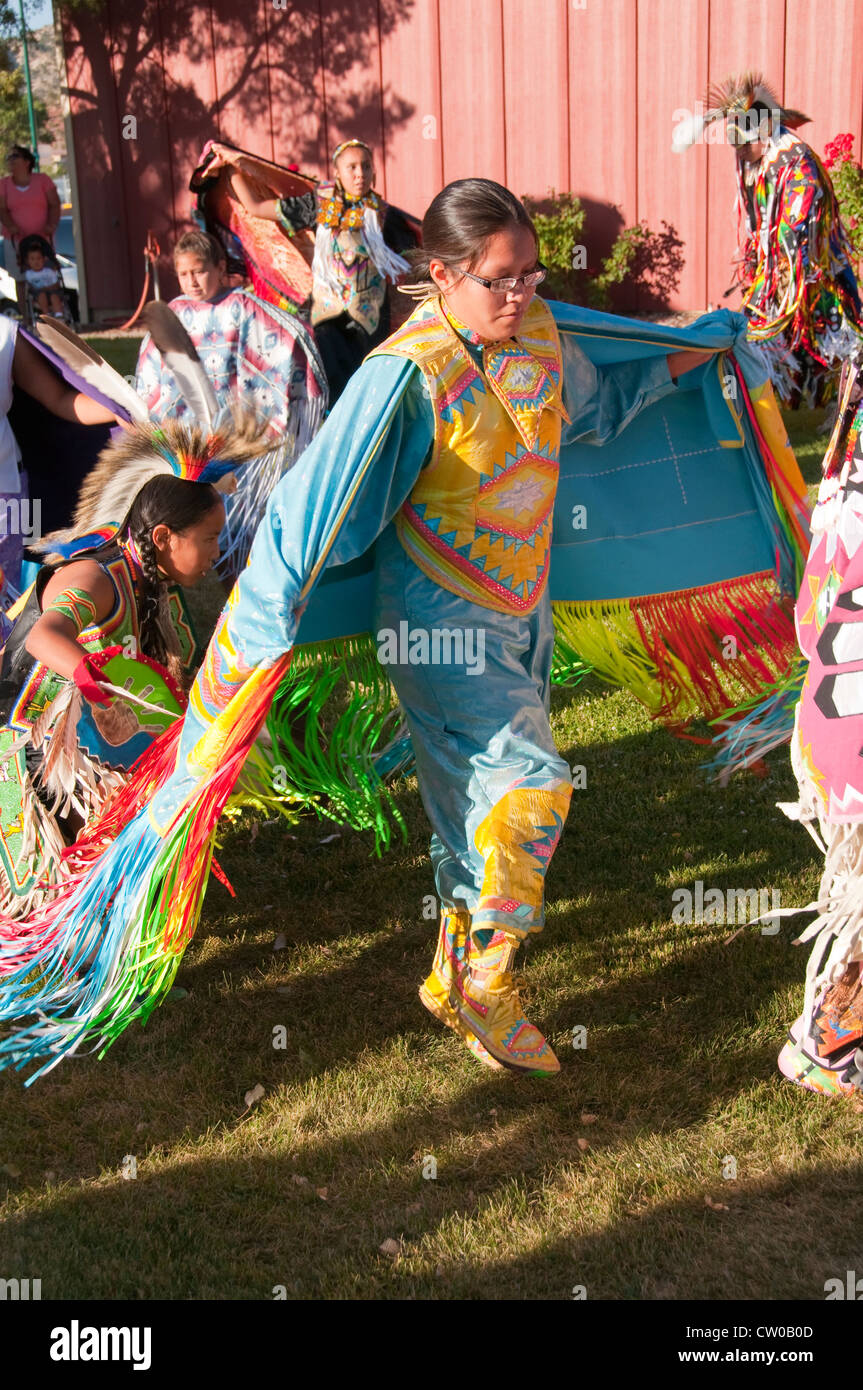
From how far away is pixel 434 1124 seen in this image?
2.71m

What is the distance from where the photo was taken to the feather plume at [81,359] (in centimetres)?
361

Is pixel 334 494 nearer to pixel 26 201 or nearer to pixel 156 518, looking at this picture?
pixel 156 518

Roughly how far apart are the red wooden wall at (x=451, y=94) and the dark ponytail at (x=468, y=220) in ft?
27.1

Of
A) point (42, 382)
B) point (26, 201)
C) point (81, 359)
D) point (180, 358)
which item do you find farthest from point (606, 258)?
point (81, 359)

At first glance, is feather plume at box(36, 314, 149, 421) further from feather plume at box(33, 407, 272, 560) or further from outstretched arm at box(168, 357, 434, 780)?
outstretched arm at box(168, 357, 434, 780)

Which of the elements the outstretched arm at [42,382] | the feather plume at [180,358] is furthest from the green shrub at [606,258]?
the outstretched arm at [42,382]

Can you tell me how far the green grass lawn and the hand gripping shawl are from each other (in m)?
0.24

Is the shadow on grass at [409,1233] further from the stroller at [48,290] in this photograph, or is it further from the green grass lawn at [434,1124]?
the stroller at [48,290]

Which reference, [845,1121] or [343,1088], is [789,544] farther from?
[343,1088]

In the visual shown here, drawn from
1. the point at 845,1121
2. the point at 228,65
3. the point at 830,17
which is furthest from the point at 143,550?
the point at 228,65

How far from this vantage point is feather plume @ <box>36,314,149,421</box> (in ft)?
11.8

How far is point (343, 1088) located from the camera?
9.33ft

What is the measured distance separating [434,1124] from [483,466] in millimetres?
1315

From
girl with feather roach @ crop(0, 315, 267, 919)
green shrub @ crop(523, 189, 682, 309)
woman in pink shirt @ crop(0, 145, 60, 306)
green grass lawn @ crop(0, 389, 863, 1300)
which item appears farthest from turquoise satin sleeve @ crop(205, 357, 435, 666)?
woman in pink shirt @ crop(0, 145, 60, 306)
